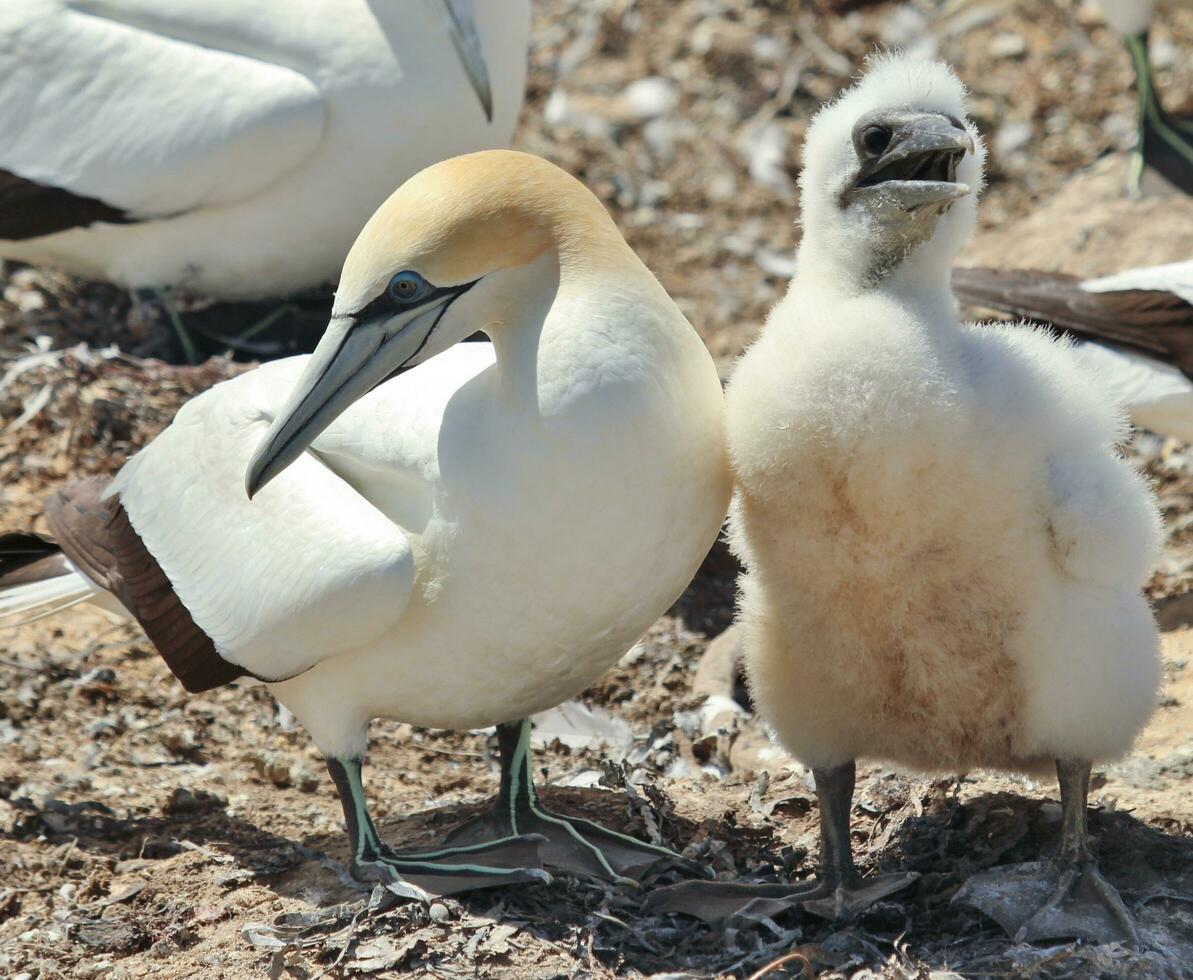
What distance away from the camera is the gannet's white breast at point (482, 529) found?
3.47 meters

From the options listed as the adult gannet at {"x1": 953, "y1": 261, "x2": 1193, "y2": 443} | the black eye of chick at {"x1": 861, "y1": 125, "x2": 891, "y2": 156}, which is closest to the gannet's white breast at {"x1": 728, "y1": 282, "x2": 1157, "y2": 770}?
the black eye of chick at {"x1": 861, "y1": 125, "x2": 891, "y2": 156}

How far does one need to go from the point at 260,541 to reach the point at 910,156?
4.91 feet

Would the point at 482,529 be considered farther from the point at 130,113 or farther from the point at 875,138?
the point at 130,113

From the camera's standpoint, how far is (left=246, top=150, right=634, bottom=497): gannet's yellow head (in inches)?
136

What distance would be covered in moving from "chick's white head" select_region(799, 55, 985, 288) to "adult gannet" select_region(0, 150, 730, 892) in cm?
37

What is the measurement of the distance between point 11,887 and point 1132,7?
5720 mm

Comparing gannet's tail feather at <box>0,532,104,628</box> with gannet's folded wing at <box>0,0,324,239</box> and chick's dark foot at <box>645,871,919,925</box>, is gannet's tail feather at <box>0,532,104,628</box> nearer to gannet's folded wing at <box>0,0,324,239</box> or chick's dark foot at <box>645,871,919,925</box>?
chick's dark foot at <box>645,871,919,925</box>

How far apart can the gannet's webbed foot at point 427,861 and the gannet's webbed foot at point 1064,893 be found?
0.90 meters

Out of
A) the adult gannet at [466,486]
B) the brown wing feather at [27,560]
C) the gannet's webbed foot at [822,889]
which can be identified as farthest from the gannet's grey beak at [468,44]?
the gannet's webbed foot at [822,889]

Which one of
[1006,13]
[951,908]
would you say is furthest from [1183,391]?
[1006,13]

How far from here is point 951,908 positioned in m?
→ 3.74

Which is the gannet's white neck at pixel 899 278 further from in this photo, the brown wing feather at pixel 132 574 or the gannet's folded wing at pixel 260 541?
the brown wing feather at pixel 132 574

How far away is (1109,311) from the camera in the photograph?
568cm

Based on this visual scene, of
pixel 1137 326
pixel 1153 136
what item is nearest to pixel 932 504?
pixel 1137 326
